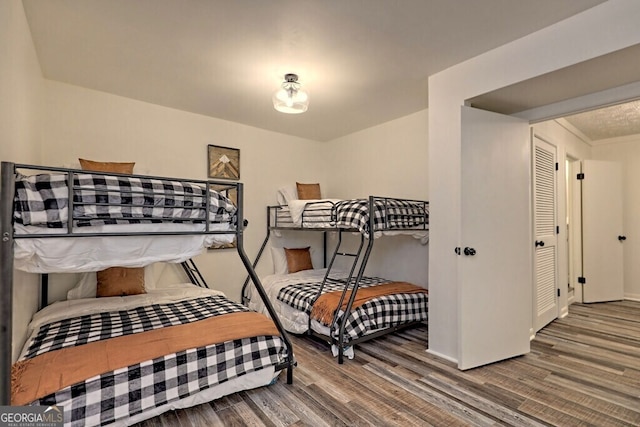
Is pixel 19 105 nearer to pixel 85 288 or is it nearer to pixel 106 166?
pixel 106 166

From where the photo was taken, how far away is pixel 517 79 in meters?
2.15

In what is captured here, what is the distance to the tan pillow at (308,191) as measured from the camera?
4.21 m

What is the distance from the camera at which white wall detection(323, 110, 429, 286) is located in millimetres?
3547

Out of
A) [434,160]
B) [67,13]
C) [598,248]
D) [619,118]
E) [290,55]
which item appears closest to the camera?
[67,13]

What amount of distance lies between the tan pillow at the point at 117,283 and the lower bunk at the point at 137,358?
0.18 metres

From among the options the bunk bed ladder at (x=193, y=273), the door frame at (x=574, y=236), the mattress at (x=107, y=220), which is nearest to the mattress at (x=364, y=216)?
the bunk bed ladder at (x=193, y=273)

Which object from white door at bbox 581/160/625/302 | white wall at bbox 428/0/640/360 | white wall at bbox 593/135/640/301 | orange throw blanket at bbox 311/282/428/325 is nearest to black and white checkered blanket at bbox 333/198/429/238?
white wall at bbox 428/0/640/360

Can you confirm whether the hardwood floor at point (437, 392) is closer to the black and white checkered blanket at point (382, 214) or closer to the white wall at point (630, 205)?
the black and white checkered blanket at point (382, 214)

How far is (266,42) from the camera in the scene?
2.17 m

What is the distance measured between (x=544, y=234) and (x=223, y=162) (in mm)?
3781

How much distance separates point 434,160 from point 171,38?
7.30ft

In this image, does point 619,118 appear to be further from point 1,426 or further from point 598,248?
point 1,426

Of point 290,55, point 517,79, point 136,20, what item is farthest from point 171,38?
point 517,79

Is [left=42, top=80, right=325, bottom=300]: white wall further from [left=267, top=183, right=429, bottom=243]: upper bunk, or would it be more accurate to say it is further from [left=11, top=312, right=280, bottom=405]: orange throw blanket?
[left=11, top=312, right=280, bottom=405]: orange throw blanket
